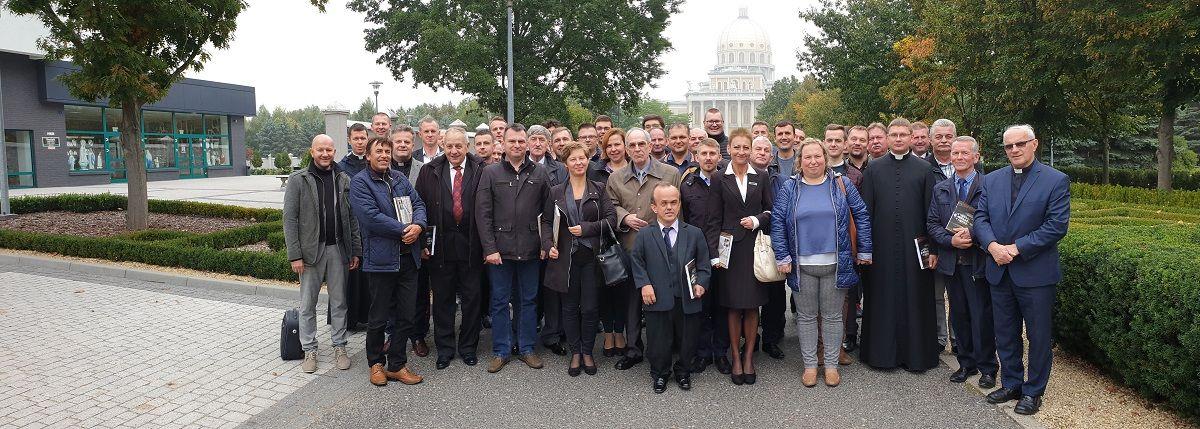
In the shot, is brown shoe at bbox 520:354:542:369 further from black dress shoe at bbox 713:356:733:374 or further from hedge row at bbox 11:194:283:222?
hedge row at bbox 11:194:283:222

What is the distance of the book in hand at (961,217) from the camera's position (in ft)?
18.4

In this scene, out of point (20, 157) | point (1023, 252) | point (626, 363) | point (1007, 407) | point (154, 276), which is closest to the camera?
point (1023, 252)

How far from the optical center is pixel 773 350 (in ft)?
21.6

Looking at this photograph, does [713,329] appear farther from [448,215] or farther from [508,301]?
[448,215]

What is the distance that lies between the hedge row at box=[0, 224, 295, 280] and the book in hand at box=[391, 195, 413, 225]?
13.8 ft

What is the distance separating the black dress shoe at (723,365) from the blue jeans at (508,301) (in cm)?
160

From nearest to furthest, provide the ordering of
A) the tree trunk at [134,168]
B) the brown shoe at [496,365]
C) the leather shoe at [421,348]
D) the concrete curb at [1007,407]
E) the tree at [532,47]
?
the concrete curb at [1007,407] < the brown shoe at [496,365] < the leather shoe at [421,348] < the tree trunk at [134,168] < the tree at [532,47]

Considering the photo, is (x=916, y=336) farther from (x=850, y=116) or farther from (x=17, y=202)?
(x=850, y=116)

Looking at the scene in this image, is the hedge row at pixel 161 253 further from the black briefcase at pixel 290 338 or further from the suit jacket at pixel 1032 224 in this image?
the suit jacket at pixel 1032 224

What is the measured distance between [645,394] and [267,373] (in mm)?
3103

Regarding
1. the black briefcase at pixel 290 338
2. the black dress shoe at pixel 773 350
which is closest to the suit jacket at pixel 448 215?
the black briefcase at pixel 290 338

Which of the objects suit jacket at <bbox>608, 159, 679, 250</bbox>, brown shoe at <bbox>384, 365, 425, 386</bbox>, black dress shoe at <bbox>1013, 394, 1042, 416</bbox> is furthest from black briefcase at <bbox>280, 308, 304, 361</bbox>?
black dress shoe at <bbox>1013, 394, 1042, 416</bbox>

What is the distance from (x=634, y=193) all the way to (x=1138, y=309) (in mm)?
3594

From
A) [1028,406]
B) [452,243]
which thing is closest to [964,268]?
[1028,406]
